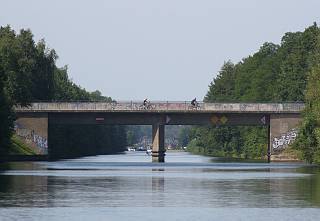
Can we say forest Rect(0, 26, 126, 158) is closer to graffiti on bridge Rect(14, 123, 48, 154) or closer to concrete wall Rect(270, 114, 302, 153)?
graffiti on bridge Rect(14, 123, 48, 154)

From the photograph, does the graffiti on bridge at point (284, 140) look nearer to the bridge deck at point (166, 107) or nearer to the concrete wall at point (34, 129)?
the bridge deck at point (166, 107)

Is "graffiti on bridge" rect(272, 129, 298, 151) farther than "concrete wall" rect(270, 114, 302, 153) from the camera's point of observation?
No

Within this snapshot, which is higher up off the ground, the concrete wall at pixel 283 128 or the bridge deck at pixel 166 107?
the bridge deck at pixel 166 107

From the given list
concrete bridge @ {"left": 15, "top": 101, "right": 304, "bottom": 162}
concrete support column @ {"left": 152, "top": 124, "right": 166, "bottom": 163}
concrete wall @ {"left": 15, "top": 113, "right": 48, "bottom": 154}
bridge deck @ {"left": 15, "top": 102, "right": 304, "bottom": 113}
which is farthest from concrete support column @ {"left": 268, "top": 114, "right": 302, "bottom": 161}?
concrete wall @ {"left": 15, "top": 113, "right": 48, "bottom": 154}

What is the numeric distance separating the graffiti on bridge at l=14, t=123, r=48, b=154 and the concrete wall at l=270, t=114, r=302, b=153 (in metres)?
30.6

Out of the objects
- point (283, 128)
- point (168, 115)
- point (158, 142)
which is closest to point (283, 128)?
point (283, 128)

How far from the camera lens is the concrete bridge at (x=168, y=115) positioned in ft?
508

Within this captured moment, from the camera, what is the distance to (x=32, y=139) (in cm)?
15600

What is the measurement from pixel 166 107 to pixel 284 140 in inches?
651

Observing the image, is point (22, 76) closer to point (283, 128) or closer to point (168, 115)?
point (168, 115)

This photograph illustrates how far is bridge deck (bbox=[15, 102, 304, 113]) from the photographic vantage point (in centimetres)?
15475

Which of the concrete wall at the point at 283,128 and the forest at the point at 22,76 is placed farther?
the concrete wall at the point at 283,128

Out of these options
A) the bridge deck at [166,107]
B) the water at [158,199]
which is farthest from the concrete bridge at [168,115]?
the water at [158,199]

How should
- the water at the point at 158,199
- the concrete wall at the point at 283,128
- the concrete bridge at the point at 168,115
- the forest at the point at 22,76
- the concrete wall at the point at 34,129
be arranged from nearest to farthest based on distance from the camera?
the water at the point at 158,199
the forest at the point at 22,76
the concrete wall at the point at 283,128
the concrete bridge at the point at 168,115
the concrete wall at the point at 34,129
